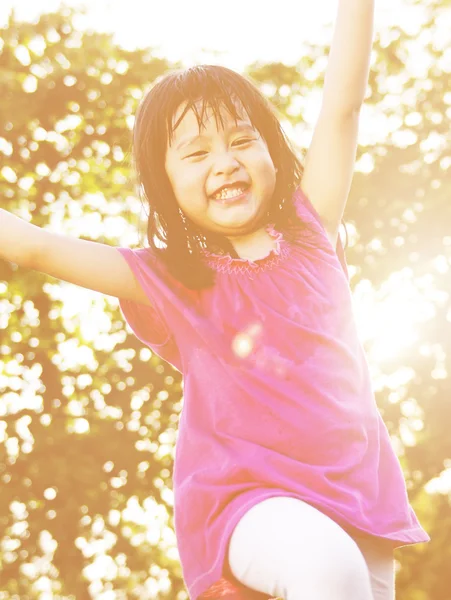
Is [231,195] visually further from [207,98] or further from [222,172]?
[207,98]

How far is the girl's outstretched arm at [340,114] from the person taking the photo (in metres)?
2.13

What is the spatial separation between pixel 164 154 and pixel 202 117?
0.50ft

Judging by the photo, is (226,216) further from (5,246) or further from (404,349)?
(404,349)

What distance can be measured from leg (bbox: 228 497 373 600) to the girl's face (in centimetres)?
68

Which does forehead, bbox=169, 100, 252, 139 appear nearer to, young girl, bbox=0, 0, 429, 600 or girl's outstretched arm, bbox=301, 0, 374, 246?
young girl, bbox=0, 0, 429, 600

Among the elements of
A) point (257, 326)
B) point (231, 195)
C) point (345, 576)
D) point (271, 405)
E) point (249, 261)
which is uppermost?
point (231, 195)

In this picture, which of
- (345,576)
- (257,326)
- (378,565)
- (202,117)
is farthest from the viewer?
(202,117)

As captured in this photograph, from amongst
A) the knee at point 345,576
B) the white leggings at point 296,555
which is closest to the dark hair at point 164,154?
the white leggings at point 296,555

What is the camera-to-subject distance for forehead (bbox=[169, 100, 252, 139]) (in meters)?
2.12

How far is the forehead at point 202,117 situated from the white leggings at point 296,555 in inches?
34.0

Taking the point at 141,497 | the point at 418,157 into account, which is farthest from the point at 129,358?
the point at 418,157

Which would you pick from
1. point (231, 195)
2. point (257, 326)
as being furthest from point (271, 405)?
point (231, 195)

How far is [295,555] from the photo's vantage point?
1659 mm

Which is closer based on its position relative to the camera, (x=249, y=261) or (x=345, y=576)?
(x=345, y=576)
